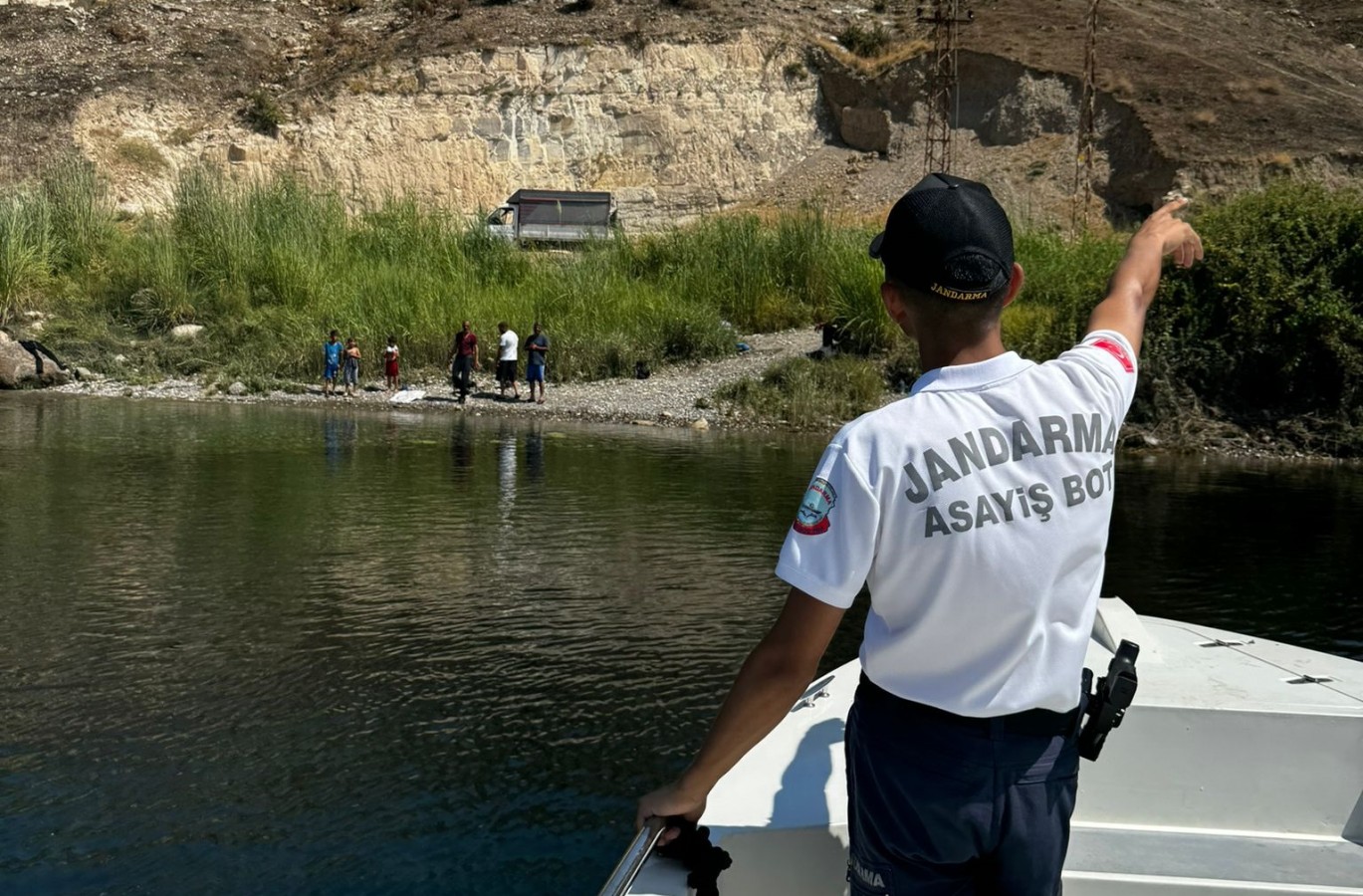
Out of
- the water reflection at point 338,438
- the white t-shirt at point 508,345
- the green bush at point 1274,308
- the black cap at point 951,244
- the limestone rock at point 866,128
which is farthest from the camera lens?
the limestone rock at point 866,128

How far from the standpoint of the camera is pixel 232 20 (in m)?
50.6

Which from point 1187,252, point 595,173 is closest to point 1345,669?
point 1187,252

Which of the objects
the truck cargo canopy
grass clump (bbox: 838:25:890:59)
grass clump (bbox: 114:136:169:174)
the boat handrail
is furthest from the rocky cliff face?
the boat handrail

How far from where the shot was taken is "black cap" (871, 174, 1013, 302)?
7.25 ft

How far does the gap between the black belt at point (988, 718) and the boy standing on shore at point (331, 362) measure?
1028 inches

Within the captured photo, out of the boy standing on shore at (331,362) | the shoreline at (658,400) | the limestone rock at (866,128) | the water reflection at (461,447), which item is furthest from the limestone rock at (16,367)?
the limestone rock at (866,128)

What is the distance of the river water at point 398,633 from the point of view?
546 centimetres

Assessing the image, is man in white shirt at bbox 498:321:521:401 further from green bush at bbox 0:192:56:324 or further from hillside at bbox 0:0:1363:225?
hillside at bbox 0:0:1363:225

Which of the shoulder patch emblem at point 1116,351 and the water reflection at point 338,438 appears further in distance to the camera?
the water reflection at point 338,438

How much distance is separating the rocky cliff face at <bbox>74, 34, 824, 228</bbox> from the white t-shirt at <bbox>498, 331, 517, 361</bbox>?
21.0 meters

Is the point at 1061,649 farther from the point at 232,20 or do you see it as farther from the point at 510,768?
the point at 232,20

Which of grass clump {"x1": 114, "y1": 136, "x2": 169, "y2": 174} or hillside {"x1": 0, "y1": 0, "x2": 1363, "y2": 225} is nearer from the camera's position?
grass clump {"x1": 114, "y1": 136, "x2": 169, "y2": 174}

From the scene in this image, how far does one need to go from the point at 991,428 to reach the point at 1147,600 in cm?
859

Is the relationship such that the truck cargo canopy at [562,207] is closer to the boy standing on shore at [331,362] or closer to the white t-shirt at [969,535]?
the boy standing on shore at [331,362]
